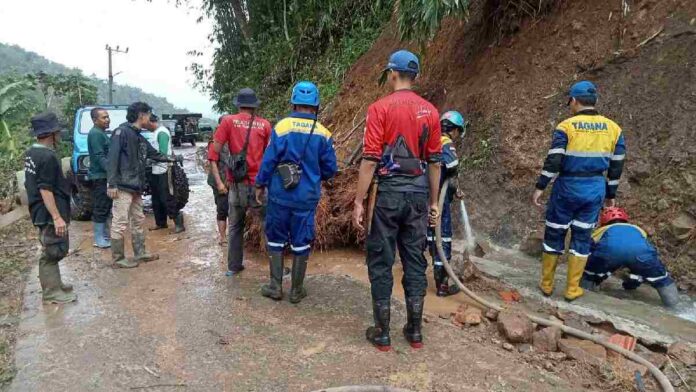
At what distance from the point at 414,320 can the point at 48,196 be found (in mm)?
3402

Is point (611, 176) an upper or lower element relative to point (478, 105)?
lower

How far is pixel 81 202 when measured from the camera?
8.24 m

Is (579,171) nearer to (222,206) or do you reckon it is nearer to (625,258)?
(625,258)

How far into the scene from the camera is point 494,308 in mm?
4285

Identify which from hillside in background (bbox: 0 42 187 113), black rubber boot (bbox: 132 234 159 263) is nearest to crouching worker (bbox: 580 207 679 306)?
black rubber boot (bbox: 132 234 159 263)

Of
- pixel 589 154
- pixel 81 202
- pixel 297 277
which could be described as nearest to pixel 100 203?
pixel 81 202

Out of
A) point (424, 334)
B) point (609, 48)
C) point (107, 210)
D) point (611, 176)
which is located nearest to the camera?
point (424, 334)

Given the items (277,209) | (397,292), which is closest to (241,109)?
(277,209)

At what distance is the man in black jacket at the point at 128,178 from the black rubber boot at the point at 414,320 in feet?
11.9

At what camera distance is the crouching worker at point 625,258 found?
454cm

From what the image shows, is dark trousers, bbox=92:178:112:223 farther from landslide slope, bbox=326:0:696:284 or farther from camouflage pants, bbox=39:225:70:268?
landslide slope, bbox=326:0:696:284

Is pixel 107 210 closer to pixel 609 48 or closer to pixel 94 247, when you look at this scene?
pixel 94 247

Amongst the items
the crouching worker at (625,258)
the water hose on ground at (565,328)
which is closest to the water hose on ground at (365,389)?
the water hose on ground at (565,328)

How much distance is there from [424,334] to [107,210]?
4908 mm
